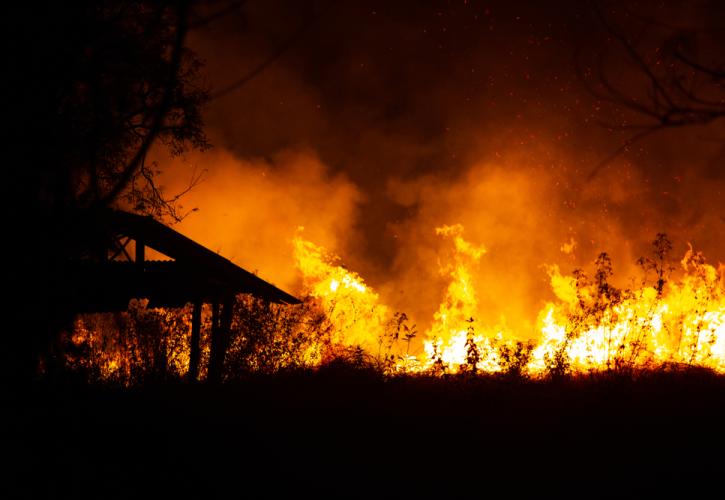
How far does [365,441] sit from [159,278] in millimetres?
4813

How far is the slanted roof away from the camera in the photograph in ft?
26.8

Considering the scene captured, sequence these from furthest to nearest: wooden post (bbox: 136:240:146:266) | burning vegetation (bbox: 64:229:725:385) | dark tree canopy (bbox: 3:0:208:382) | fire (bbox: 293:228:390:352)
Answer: fire (bbox: 293:228:390:352) → burning vegetation (bbox: 64:229:725:385) → wooden post (bbox: 136:240:146:266) → dark tree canopy (bbox: 3:0:208:382)

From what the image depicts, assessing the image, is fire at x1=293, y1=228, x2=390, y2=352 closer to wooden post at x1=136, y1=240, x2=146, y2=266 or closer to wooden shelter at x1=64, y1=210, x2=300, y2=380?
wooden shelter at x1=64, y1=210, x2=300, y2=380

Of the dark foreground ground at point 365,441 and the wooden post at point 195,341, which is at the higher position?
the wooden post at point 195,341

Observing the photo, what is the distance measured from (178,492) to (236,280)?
5.27 meters

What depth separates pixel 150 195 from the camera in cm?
1129

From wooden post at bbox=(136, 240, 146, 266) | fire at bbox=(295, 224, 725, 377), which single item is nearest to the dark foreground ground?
fire at bbox=(295, 224, 725, 377)

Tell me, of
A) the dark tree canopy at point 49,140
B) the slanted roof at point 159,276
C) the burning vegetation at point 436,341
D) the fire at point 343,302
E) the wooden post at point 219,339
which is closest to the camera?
the dark tree canopy at point 49,140

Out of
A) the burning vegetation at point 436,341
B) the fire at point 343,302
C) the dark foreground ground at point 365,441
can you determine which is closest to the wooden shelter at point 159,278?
the burning vegetation at point 436,341

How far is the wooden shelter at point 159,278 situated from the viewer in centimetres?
820

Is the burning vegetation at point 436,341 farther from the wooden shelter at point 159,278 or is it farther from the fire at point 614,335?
the wooden shelter at point 159,278

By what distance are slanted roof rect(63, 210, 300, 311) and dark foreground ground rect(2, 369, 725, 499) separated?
4.90 ft

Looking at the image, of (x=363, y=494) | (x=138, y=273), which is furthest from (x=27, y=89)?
(x=363, y=494)

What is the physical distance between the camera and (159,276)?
9.66 metres
